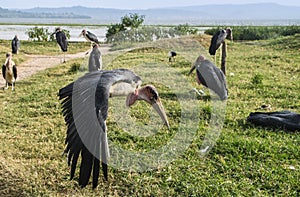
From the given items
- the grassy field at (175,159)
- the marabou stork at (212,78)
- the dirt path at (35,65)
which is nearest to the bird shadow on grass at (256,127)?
the grassy field at (175,159)

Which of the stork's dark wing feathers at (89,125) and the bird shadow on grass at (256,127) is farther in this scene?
the bird shadow on grass at (256,127)

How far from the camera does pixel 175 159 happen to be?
12.3 feet

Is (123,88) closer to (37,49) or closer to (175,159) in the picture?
(175,159)

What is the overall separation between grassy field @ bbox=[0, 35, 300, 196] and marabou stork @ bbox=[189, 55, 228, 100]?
0.19 meters

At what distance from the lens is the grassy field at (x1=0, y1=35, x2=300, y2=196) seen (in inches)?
126

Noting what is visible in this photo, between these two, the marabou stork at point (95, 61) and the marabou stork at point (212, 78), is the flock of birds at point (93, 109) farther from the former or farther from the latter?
the marabou stork at point (95, 61)

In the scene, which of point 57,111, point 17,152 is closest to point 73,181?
point 17,152

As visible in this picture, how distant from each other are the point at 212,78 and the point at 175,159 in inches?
87.3

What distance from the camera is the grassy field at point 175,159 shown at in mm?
3195

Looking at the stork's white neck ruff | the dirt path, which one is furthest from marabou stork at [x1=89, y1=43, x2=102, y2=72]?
the stork's white neck ruff

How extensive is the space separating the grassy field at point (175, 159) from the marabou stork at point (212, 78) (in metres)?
0.19

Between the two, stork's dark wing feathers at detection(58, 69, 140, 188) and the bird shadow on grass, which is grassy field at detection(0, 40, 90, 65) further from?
stork's dark wing feathers at detection(58, 69, 140, 188)

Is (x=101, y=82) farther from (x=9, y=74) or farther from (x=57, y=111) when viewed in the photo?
(x=9, y=74)

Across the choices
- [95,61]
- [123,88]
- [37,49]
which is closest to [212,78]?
[95,61]
